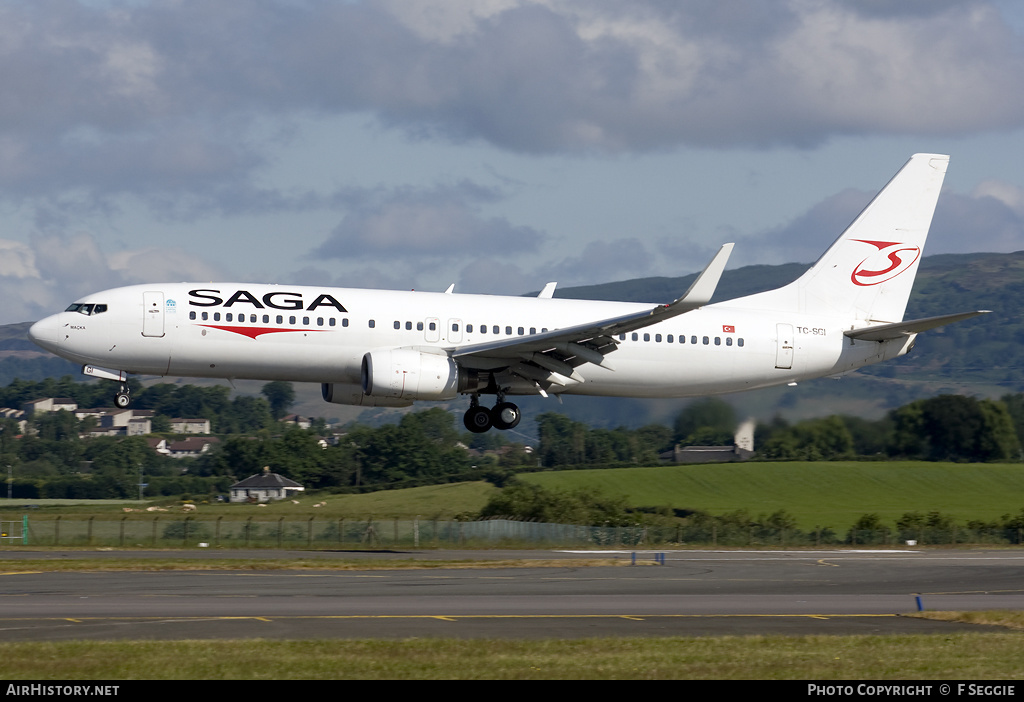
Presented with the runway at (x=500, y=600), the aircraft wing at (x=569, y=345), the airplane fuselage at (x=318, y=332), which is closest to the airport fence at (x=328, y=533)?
the runway at (x=500, y=600)

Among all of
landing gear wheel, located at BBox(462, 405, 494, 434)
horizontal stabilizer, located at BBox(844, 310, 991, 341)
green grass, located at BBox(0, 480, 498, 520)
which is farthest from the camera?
green grass, located at BBox(0, 480, 498, 520)

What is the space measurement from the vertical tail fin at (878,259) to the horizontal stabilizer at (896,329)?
4.88ft

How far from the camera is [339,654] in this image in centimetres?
1878

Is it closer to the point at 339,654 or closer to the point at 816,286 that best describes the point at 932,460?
the point at 816,286

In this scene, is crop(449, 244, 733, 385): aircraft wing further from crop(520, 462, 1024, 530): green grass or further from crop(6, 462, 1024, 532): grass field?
crop(520, 462, 1024, 530): green grass

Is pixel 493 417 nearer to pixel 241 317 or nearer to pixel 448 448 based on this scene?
pixel 241 317

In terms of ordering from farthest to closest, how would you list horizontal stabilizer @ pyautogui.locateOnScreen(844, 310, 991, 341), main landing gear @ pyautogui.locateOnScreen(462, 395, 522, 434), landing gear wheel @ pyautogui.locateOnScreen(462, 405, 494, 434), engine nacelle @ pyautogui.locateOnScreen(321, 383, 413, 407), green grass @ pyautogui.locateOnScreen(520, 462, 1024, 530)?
green grass @ pyautogui.locateOnScreen(520, 462, 1024, 530) → landing gear wheel @ pyautogui.locateOnScreen(462, 405, 494, 434) → main landing gear @ pyautogui.locateOnScreen(462, 395, 522, 434) → engine nacelle @ pyautogui.locateOnScreen(321, 383, 413, 407) → horizontal stabilizer @ pyautogui.locateOnScreen(844, 310, 991, 341)

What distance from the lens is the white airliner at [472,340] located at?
116 ft

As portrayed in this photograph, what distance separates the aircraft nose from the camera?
3538cm

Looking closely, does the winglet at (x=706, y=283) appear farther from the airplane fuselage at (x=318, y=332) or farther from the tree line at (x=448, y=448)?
the tree line at (x=448, y=448)

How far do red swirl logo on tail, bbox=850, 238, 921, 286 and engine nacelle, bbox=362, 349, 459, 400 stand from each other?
50.1 ft

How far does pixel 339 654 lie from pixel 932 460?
153 ft

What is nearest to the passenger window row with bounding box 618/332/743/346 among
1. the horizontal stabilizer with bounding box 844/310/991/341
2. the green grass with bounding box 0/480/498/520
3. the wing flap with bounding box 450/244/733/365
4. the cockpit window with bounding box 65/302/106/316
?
the wing flap with bounding box 450/244/733/365
